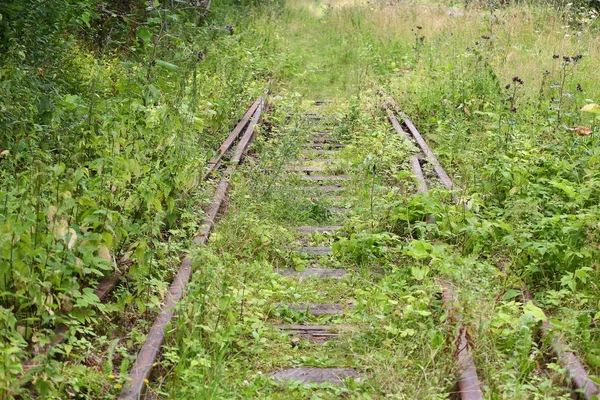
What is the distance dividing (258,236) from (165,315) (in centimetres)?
184

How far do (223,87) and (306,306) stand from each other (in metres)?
5.48

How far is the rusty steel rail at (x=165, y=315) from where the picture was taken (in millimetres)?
3705

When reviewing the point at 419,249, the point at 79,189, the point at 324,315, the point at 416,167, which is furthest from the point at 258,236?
the point at 416,167

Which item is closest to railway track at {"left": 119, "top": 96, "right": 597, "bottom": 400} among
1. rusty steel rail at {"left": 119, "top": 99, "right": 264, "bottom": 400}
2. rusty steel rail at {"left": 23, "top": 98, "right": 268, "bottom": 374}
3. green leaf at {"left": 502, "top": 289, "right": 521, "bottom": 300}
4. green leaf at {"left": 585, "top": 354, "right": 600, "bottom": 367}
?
rusty steel rail at {"left": 119, "top": 99, "right": 264, "bottom": 400}

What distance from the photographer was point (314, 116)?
37.4ft

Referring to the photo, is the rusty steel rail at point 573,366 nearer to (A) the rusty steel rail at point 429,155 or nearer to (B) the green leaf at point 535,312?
(B) the green leaf at point 535,312

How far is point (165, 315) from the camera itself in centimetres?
443

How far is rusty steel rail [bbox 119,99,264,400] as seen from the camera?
3.71 meters

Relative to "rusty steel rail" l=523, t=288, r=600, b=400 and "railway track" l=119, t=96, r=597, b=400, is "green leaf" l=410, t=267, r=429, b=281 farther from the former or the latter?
"rusty steel rail" l=523, t=288, r=600, b=400

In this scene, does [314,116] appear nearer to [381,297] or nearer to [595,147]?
[595,147]

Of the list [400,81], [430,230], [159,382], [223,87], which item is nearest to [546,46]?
[400,81]

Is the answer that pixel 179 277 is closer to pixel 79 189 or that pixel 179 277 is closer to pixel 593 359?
pixel 79 189

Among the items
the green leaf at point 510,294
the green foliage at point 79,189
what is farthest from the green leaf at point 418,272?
the green foliage at point 79,189

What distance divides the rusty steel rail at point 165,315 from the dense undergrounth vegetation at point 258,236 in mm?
77
